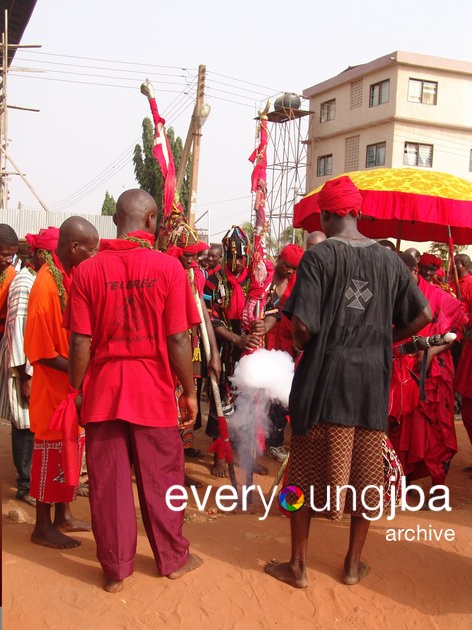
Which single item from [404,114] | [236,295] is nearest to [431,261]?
[236,295]

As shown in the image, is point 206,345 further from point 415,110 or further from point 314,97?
point 314,97

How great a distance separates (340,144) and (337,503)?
30566mm

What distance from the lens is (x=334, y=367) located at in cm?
311

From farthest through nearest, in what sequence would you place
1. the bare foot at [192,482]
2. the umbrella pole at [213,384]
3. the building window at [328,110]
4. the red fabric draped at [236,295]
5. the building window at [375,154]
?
the building window at [328,110] < the building window at [375,154] < the red fabric draped at [236,295] < the bare foot at [192,482] < the umbrella pole at [213,384]

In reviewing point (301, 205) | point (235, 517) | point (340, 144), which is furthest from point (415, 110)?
point (235, 517)

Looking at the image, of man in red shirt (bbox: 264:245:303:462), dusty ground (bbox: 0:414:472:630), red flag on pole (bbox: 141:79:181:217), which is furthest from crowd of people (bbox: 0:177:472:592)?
man in red shirt (bbox: 264:245:303:462)

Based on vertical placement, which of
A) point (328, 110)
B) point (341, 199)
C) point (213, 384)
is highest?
point (328, 110)

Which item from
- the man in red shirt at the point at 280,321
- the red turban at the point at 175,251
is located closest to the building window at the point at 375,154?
the man in red shirt at the point at 280,321

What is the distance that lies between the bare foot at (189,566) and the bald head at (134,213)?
75.9 inches

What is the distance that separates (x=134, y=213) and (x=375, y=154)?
93.5 feet

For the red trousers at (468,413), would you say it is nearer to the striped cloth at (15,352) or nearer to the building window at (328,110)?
the striped cloth at (15,352)

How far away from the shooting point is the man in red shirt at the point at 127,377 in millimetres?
3141

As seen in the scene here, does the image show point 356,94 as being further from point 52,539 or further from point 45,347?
point 52,539

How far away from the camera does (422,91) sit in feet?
94.1
